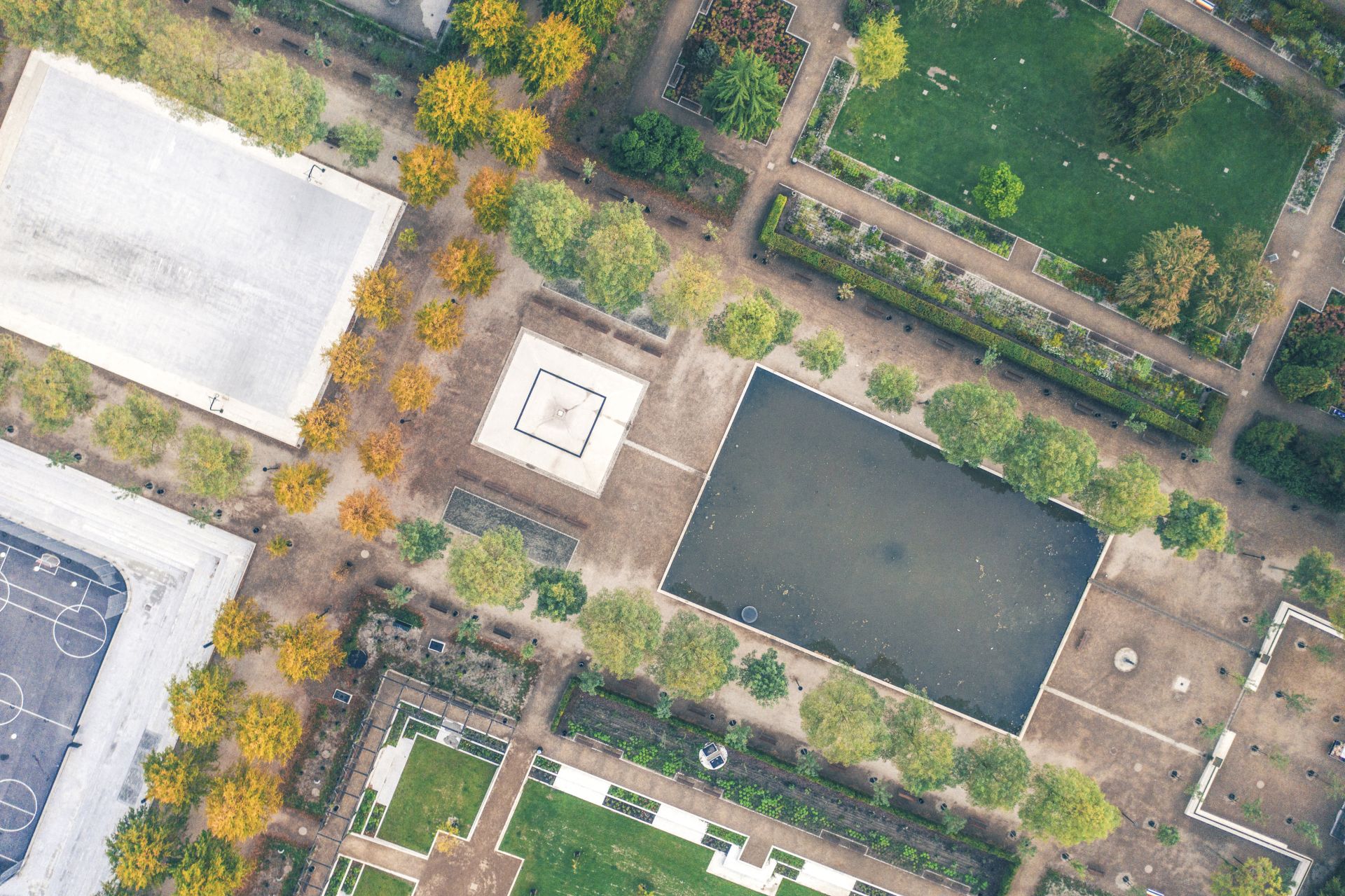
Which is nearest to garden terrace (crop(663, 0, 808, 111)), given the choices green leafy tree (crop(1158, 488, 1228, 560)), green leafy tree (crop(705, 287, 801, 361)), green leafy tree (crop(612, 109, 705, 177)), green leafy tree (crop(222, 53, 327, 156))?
green leafy tree (crop(612, 109, 705, 177))

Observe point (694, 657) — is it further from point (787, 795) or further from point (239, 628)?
point (239, 628)

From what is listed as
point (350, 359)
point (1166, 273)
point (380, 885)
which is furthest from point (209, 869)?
point (1166, 273)

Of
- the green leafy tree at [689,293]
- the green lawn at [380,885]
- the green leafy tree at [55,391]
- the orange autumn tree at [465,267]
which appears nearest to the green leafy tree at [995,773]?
the green leafy tree at [689,293]

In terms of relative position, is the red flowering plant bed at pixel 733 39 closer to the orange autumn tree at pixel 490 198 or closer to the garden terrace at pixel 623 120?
the garden terrace at pixel 623 120

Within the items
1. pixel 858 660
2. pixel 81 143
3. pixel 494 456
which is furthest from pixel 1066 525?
pixel 81 143

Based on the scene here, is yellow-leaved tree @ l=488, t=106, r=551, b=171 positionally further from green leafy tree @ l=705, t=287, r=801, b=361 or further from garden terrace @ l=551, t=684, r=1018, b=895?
garden terrace @ l=551, t=684, r=1018, b=895

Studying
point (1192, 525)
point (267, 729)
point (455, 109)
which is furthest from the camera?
point (1192, 525)
